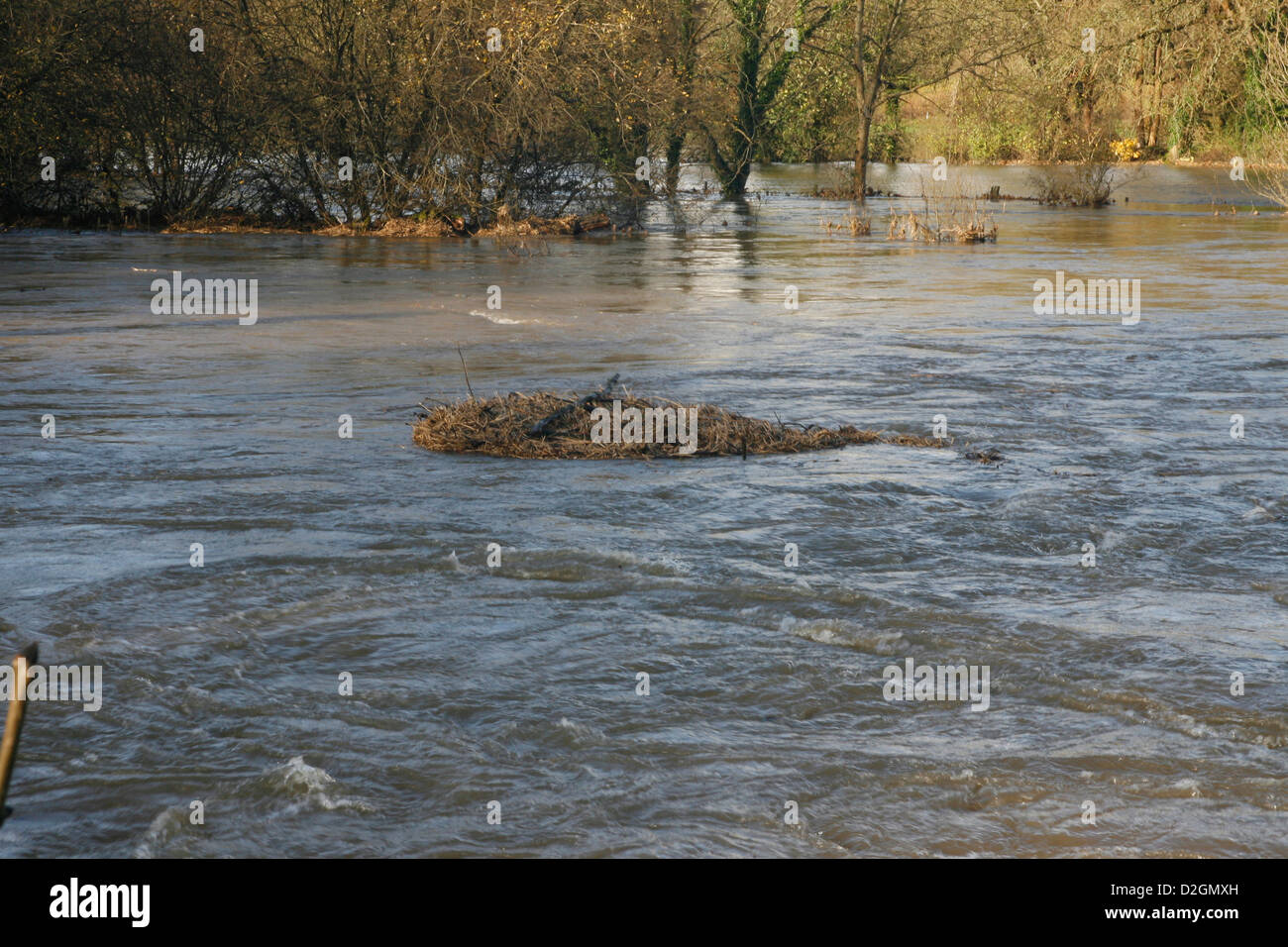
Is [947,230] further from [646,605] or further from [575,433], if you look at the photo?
[646,605]

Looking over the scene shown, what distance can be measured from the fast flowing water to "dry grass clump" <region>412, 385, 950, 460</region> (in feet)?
0.67

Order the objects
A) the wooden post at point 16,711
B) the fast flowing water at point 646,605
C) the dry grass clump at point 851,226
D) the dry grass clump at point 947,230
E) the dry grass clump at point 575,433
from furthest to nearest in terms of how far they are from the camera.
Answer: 1. the dry grass clump at point 851,226
2. the dry grass clump at point 947,230
3. the dry grass clump at point 575,433
4. the fast flowing water at point 646,605
5. the wooden post at point 16,711

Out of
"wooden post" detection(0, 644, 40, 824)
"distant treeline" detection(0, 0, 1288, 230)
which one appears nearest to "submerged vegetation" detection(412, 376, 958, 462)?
"wooden post" detection(0, 644, 40, 824)

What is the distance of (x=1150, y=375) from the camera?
1446 centimetres

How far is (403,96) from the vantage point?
1163 inches

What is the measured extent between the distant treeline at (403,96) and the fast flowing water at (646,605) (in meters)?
14.1

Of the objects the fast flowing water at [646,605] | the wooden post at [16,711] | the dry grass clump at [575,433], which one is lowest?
the fast flowing water at [646,605]

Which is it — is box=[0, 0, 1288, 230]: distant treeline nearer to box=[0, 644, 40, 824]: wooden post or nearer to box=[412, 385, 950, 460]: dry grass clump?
box=[412, 385, 950, 460]: dry grass clump

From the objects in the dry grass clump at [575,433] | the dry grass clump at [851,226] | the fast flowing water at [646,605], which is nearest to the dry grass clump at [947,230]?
the dry grass clump at [851,226]

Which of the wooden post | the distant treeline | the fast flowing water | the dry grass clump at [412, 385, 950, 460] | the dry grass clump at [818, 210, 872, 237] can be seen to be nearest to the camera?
the wooden post

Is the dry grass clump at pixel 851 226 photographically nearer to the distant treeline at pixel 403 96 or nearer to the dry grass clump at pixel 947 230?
the dry grass clump at pixel 947 230

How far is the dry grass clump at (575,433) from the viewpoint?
34.8ft

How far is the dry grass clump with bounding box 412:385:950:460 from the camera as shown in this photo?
10.6 meters

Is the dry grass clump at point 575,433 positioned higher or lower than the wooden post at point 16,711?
lower
